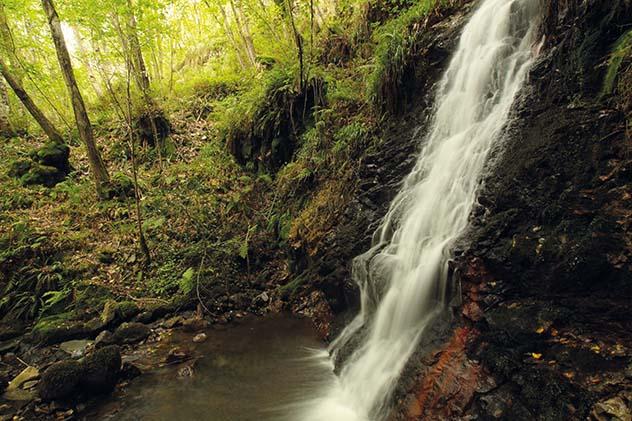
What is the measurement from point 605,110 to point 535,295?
5.94ft

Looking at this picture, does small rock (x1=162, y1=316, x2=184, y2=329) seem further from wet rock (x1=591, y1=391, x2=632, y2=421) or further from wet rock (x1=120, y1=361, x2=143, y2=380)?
wet rock (x1=591, y1=391, x2=632, y2=421)

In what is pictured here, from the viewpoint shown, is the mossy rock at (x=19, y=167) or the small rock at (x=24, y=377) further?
the mossy rock at (x=19, y=167)

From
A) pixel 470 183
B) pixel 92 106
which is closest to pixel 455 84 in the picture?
pixel 470 183

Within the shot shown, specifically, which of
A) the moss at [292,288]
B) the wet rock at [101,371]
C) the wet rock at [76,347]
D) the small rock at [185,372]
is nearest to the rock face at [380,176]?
the moss at [292,288]

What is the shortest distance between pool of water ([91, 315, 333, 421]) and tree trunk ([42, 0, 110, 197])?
5829mm

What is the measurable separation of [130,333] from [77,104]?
6665 millimetres

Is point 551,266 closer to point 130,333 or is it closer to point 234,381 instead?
point 234,381

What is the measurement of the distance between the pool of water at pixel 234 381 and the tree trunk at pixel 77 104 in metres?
5.83

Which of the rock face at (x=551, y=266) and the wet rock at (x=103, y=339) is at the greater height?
the rock face at (x=551, y=266)

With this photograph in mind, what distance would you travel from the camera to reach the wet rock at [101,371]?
4371 mm

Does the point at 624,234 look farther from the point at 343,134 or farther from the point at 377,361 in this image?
the point at 343,134

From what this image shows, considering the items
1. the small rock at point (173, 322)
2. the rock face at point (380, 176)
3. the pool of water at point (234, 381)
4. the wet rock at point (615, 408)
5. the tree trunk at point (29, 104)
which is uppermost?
the tree trunk at point (29, 104)

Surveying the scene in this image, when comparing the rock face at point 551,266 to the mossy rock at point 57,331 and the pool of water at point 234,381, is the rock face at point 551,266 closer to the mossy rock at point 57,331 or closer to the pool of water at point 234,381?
the pool of water at point 234,381

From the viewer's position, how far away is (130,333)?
19.7 feet
